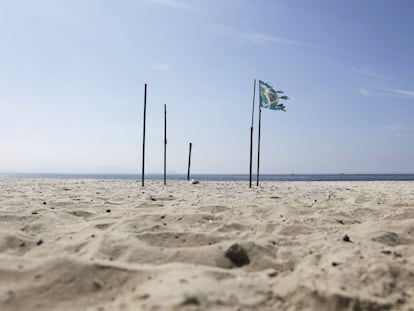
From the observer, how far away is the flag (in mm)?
15328

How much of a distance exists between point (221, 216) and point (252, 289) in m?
2.45

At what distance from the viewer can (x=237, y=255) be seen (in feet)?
9.43

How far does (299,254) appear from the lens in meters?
2.98

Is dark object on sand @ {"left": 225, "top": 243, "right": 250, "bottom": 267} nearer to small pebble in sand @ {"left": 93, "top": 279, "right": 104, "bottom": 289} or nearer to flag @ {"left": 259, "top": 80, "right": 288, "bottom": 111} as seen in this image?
small pebble in sand @ {"left": 93, "top": 279, "right": 104, "bottom": 289}

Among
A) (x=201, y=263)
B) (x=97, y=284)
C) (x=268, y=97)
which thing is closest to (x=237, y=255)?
(x=201, y=263)

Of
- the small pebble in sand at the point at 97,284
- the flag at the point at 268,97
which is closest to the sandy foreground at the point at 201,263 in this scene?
the small pebble in sand at the point at 97,284

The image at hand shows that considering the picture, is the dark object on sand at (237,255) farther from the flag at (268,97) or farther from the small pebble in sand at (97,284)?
the flag at (268,97)

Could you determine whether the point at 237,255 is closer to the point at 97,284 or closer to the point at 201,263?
the point at 201,263

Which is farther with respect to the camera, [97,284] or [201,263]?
[201,263]

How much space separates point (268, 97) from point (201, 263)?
531 inches

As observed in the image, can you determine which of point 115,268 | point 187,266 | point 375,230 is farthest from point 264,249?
point 375,230

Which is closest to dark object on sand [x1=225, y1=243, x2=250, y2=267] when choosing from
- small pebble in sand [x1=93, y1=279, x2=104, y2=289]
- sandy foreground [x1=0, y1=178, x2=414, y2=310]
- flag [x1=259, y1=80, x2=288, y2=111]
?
sandy foreground [x1=0, y1=178, x2=414, y2=310]

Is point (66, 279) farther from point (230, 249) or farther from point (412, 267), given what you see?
point (412, 267)

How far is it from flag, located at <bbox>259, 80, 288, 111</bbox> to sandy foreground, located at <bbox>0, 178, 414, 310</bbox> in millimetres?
11455
